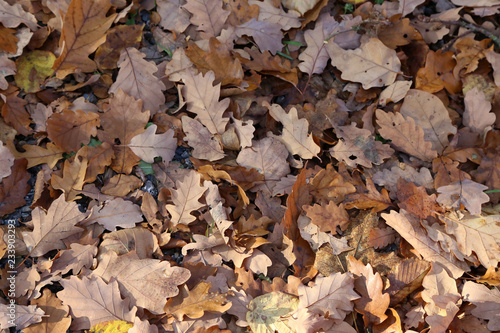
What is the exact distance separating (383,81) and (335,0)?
69cm

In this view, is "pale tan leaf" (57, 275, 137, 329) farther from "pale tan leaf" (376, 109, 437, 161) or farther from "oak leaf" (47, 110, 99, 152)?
"pale tan leaf" (376, 109, 437, 161)

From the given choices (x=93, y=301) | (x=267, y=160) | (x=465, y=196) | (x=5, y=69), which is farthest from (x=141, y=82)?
(x=465, y=196)

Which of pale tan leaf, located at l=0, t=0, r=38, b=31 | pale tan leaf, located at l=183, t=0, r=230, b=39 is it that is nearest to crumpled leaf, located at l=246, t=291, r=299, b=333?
pale tan leaf, located at l=183, t=0, r=230, b=39

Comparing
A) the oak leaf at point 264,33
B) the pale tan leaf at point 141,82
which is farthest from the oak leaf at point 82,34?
the oak leaf at point 264,33

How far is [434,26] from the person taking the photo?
2605mm

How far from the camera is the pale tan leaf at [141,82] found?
92.4 inches

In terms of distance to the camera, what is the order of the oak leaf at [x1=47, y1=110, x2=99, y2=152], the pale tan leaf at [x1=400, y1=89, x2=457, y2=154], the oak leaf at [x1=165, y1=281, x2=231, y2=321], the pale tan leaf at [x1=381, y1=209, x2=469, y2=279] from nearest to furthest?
the oak leaf at [x1=165, y1=281, x2=231, y2=321] < the pale tan leaf at [x1=381, y1=209, x2=469, y2=279] < the oak leaf at [x1=47, y1=110, x2=99, y2=152] < the pale tan leaf at [x1=400, y1=89, x2=457, y2=154]

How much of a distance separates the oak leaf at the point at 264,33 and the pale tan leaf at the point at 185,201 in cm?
100

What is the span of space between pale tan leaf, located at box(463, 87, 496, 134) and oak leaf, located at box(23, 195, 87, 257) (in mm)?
2334

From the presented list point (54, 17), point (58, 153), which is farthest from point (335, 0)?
point (58, 153)

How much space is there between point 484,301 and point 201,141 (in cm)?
169

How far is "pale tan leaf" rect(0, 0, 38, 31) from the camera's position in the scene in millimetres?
2340

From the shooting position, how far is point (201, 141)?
226cm

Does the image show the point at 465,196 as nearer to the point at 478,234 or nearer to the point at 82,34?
the point at 478,234
